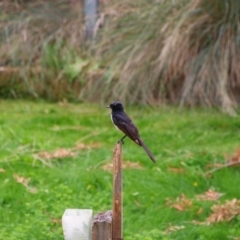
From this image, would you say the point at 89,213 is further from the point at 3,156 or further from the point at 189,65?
the point at 189,65

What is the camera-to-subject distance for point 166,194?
587 centimetres

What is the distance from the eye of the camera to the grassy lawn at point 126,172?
5320 mm

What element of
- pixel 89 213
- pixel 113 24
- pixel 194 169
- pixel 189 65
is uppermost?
pixel 113 24

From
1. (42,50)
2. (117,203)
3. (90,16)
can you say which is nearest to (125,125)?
(117,203)

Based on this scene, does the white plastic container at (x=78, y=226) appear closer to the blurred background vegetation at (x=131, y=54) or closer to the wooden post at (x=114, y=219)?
the wooden post at (x=114, y=219)

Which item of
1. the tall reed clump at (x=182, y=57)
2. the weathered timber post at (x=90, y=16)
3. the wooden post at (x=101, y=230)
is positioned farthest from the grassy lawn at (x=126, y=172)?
the weathered timber post at (x=90, y=16)

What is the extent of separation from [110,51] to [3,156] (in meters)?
2.95

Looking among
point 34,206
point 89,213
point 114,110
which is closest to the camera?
point 89,213

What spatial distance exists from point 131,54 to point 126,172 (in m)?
2.82

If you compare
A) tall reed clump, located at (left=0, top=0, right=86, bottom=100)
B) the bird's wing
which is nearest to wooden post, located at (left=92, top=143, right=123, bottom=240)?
the bird's wing

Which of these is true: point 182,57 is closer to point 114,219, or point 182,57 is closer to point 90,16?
point 90,16

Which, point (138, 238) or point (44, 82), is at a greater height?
point (44, 82)

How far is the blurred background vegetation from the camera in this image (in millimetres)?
8648

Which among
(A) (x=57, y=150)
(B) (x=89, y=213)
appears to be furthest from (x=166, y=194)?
(B) (x=89, y=213)
